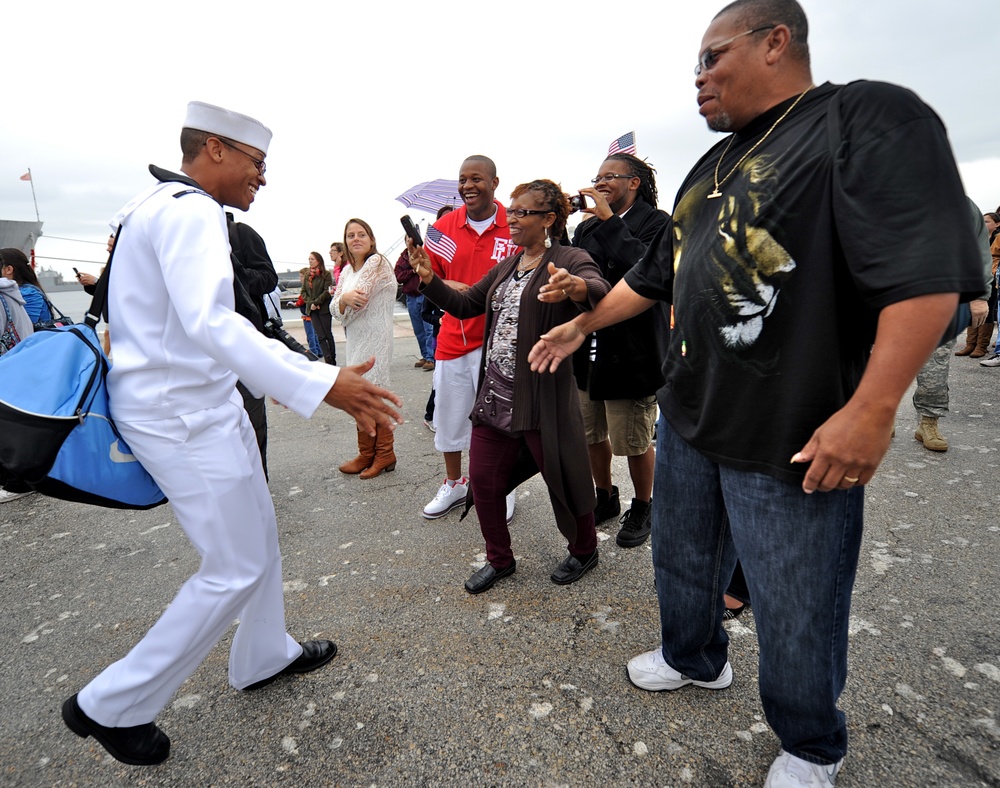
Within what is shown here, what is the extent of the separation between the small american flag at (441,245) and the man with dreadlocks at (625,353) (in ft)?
2.86

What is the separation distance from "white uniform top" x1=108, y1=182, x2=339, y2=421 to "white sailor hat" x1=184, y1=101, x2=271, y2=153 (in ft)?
1.18

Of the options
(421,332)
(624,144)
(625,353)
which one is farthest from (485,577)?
(421,332)

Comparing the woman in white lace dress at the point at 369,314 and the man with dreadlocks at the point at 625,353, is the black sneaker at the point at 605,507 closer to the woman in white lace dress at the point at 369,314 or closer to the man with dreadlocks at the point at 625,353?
the man with dreadlocks at the point at 625,353

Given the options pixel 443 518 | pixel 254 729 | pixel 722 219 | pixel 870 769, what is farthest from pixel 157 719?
pixel 722 219

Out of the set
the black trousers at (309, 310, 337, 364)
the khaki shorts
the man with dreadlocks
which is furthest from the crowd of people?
the black trousers at (309, 310, 337, 364)

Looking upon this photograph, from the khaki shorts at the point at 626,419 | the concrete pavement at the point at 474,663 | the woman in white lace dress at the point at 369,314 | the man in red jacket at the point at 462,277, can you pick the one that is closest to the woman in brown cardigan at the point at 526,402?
the concrete pavement at the point at 474,663

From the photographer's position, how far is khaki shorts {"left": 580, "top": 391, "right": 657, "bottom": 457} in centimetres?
315

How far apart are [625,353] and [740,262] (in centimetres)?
159

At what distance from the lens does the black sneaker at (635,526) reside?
10.5 feet

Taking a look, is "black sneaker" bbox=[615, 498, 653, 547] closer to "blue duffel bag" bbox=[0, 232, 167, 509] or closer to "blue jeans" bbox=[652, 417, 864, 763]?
"blue jeans" bbox=[652, 417, 864, 763]

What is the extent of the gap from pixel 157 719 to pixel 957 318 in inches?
111

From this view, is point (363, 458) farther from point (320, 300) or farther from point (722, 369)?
point (320, 300)

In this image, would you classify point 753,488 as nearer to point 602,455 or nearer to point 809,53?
point 809,53

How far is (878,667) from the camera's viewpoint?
2.14 m
